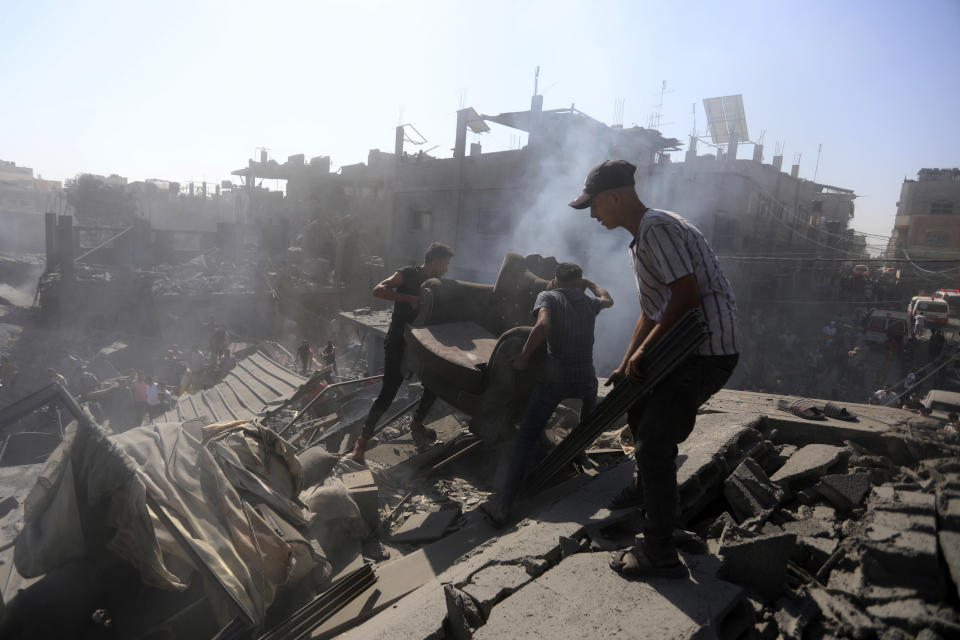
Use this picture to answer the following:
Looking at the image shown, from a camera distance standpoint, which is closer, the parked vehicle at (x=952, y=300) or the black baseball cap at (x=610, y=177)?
the black baseball cap at (x=610, y=177)

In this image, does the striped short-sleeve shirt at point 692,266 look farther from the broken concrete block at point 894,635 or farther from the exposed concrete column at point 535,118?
the exposed concrete column at point 535,118

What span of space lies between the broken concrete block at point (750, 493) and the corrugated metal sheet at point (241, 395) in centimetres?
998

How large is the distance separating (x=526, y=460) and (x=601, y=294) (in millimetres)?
1352

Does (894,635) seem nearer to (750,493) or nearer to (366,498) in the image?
(750,493)

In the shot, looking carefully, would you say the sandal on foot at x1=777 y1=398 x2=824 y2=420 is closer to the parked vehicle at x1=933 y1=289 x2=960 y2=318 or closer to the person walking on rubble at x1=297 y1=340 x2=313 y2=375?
the person walking on rubble at x1=297 y1=340 x2=313 y2=375

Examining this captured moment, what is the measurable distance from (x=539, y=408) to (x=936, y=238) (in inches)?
1429

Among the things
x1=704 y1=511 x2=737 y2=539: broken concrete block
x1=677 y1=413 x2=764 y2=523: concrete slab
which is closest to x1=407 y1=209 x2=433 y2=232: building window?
x1=677 y1=413 x2=764 y2=523: concrete slab

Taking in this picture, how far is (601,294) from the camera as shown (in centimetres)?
374

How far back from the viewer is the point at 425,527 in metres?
3.43

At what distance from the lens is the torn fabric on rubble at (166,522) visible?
95.0 inches

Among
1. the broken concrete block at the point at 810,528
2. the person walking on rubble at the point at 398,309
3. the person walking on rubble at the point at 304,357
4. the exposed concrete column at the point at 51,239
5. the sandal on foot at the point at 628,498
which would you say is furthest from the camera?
the exposed concrete column at the point at 51,239

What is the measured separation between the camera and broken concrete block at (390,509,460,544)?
335 cm

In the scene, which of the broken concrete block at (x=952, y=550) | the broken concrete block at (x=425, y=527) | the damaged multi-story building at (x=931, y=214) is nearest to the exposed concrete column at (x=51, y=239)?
the broken concrete block at (x=425, y=527)

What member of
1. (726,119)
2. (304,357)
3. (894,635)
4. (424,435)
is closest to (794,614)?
(894,635)
